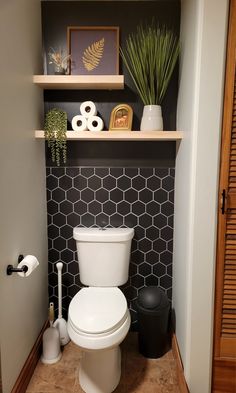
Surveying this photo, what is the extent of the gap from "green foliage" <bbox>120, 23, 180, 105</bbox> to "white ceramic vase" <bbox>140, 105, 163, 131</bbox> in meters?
0.04

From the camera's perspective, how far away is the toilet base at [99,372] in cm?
165

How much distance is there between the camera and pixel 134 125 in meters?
2.05

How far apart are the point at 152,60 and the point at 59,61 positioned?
0.59 meters

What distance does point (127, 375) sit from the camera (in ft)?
5.92

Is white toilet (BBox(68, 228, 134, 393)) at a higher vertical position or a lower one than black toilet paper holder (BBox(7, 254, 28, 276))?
lower

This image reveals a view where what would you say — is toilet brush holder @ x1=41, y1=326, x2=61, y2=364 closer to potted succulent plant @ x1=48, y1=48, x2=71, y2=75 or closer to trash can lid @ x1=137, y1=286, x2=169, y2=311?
trash can lid @ x1=137, y1=286, x2=169, y2=311

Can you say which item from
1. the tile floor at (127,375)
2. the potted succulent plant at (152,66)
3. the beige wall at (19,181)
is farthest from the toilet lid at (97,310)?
the potted succulent plant at (152,66)

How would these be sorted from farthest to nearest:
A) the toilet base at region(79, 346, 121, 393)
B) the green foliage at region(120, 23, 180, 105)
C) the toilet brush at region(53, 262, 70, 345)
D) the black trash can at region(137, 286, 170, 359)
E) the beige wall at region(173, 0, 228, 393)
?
the toilet brush at region(53, 262, 70, 345) < the black trash can at region(137, 286, 170, 359) < the green foliage at region(120, 23, 180, 105) < the toilet base at region(79, 346, 121, 393) < the beige wall at region(173, 0, 228, 393)

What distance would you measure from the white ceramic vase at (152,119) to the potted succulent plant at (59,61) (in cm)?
59

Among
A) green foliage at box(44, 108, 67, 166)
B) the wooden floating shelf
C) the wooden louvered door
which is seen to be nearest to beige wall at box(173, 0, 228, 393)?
the wooden louvered door

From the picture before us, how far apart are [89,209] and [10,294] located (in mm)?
818

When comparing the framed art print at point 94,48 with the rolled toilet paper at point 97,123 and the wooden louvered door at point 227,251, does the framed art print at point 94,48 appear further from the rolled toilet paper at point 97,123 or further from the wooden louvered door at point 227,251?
the wooden louvered door at point 227,251

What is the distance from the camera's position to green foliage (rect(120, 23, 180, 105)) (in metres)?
1.77

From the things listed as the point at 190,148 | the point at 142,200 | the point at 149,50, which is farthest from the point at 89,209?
the point at 149,50
